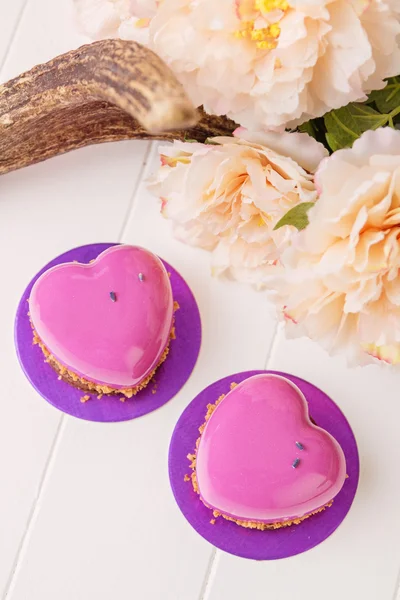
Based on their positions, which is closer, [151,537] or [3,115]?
[3,115]

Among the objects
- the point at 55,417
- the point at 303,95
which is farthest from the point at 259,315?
the point at 303,95

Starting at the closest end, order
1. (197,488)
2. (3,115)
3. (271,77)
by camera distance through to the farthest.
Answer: (271,77) → (3,115) → (197,488)

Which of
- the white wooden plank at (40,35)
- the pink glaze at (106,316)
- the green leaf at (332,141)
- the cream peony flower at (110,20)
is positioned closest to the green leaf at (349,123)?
the green leaf at (332,141)

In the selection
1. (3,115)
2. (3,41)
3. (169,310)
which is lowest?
(169,310)

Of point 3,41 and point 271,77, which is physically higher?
point 3,41

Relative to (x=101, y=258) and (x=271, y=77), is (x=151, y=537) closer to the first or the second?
(x=101, y=258)

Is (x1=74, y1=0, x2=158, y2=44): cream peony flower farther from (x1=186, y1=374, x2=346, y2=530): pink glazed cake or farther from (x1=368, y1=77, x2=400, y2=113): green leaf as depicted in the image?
(x1=186, y1=374, x2=346, y2=530): pink glazed cake

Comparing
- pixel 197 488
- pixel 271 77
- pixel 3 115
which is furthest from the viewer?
pixel 197 488

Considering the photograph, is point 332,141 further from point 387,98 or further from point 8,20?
point 8,20
